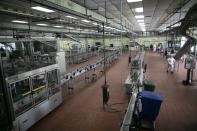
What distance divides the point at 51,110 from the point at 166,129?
3387mm

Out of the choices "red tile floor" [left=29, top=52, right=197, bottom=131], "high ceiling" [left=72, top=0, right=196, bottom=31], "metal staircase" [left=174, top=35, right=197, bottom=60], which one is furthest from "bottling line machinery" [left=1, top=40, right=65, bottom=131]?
"metal staircase" [left=174, top=35, right=197, bottom=60]

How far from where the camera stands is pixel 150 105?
3.69 m

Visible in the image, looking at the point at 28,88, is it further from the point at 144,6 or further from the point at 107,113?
the point at 144,6

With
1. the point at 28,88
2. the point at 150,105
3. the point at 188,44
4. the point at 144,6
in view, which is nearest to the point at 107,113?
the point at 150,105

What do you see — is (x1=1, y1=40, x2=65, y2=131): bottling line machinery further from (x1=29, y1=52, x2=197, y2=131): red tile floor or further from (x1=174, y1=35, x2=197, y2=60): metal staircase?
(x1=174, y1=35, x2=197, y2=60): metal staircase

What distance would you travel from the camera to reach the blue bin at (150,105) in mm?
3649

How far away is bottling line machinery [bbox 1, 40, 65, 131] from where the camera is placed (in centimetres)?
353

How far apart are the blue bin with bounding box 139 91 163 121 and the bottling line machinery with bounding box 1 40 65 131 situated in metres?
2.82

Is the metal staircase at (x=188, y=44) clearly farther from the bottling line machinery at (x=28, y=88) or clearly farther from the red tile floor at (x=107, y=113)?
the bottling line machinery at (x=28, y=88)

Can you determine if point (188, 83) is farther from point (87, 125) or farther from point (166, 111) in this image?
point (87, 125)

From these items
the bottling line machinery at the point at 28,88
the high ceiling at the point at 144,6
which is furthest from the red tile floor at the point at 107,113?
the high ceiling at the point at 144,6

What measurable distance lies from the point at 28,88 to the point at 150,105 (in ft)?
10.7

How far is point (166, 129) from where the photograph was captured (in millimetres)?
3711

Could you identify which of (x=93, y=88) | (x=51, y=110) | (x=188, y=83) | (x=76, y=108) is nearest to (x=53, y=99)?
(x=51, y=110)
